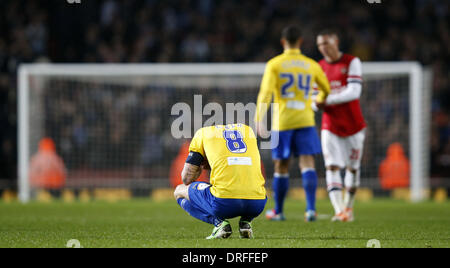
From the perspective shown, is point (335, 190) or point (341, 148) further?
point (341, 148)

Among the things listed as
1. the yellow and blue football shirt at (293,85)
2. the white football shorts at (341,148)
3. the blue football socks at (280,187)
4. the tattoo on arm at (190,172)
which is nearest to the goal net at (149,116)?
the white football shorts at (341,148)

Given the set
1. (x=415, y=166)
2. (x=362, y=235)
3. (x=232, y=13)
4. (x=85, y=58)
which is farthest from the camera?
(x=232, y=13)

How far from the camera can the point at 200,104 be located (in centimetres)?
1625

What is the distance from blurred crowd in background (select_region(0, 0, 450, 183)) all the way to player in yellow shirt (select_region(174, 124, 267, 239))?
1221 centimetres

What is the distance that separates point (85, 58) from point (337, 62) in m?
11.3

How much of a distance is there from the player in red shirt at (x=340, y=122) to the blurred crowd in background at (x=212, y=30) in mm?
9216

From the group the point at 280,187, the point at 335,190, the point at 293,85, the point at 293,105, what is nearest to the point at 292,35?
the point at 293,85

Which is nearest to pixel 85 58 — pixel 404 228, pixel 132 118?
pixel 132 118

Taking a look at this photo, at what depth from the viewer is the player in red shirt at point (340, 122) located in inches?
328

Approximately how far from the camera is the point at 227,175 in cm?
570

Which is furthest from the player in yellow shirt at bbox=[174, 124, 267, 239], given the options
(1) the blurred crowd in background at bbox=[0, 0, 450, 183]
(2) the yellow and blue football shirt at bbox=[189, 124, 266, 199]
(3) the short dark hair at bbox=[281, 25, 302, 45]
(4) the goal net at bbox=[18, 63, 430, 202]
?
(1) the blurred crowd in background at bbox=[0, 0, 450, 183]

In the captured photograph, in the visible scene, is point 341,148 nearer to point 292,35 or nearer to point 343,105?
point 343,105

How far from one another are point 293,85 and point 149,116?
30.1 feet

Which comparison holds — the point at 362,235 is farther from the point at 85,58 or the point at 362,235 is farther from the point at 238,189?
the point at 85,58
